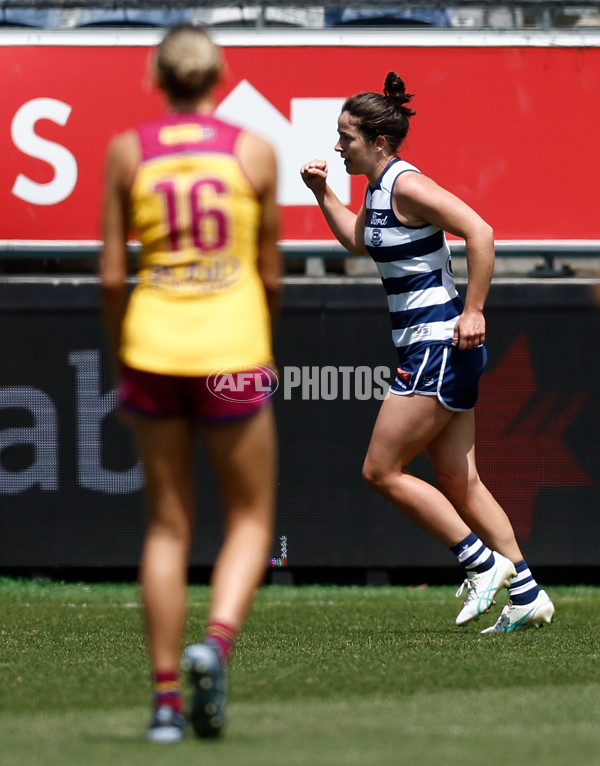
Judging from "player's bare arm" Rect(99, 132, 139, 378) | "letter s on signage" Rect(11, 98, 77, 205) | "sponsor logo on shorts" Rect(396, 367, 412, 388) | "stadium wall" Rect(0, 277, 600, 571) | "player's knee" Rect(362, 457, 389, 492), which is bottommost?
"stadium wall" Rect(0, 277, 600, 571)

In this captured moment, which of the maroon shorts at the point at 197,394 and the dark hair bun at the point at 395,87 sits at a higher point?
the dark hair bun at the point at 395,87

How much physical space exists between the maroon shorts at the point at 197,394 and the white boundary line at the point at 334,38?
5.53 m

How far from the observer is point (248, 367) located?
330cm

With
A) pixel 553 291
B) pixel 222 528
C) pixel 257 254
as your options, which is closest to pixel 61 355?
pixel 222 528

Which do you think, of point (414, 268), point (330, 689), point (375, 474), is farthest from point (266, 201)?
point (375, 474)

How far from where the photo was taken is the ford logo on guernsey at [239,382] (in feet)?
10.7

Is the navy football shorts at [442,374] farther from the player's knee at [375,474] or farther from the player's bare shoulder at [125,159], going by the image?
the player's bare shoulder at [125,159]

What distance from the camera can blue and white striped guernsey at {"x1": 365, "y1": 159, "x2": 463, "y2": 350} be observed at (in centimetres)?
557

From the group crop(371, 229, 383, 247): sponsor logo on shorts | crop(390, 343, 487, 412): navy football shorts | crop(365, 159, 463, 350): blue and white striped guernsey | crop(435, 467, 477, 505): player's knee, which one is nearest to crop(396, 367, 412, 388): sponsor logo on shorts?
crop(390, 343, 487, 412): navy football shorts

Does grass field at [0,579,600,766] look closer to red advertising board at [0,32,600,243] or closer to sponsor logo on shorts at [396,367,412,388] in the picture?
sponsor logo on shorts at [396,367,412,388]

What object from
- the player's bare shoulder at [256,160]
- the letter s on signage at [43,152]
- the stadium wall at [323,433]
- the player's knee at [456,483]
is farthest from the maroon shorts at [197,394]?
the letter s on signage at [43,152]

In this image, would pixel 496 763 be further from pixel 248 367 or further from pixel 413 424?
pixel 413 424

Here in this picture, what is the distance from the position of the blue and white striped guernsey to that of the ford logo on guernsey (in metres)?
2.33

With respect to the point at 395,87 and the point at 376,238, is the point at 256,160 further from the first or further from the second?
the point at 395,87
